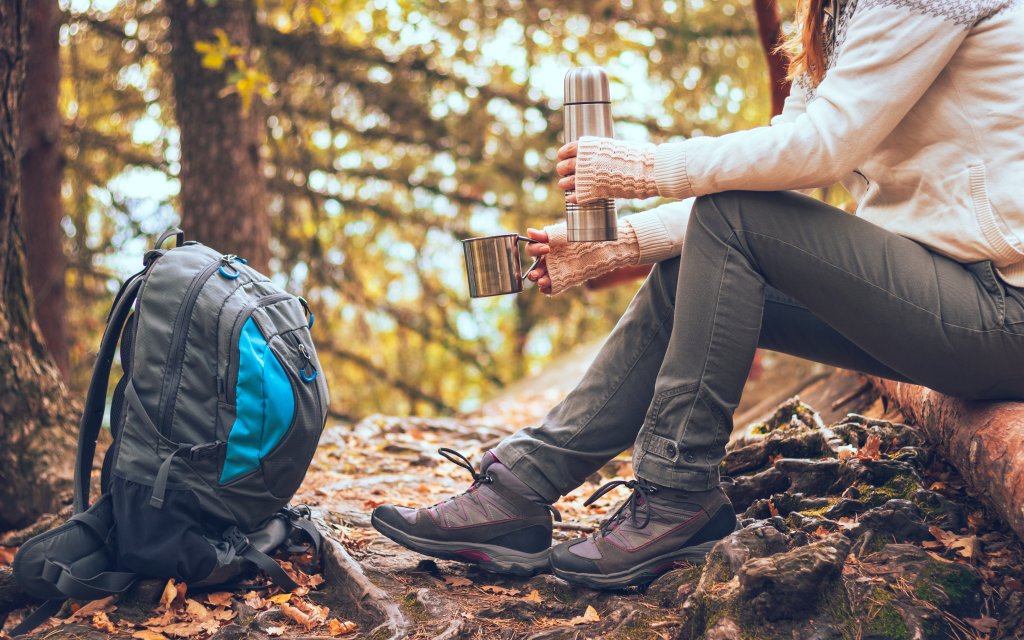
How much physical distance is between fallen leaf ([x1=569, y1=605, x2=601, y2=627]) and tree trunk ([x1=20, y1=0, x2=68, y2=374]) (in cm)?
406

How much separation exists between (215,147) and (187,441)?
376 centimetres

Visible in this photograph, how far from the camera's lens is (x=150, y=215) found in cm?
756

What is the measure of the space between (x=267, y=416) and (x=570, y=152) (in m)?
1.07

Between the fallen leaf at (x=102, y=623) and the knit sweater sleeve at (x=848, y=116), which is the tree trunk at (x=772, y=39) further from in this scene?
the fallen leaf at (x=102, y=623)

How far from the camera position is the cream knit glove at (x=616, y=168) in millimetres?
2227

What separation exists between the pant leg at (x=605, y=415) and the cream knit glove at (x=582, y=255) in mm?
106

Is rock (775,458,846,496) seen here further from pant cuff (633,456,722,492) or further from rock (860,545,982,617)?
pant cuff (633,456,722,492)

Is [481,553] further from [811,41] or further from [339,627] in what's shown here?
[811,41]

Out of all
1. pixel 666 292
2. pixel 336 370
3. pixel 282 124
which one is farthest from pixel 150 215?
pixel 666 292

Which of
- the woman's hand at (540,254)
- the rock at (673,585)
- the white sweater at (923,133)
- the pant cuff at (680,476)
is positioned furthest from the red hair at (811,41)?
the rock at (673,585)

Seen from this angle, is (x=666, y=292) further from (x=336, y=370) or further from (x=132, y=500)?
(x=336, y=370)

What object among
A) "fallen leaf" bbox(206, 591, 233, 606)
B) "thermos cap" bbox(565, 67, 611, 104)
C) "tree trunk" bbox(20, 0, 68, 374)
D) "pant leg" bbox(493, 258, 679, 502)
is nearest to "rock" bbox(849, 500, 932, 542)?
"pant leg" bbox(493, 258, 679, 502)

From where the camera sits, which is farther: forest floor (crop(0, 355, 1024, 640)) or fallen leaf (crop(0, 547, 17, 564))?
fallen leaf (crop(0, 547, 17, 564))

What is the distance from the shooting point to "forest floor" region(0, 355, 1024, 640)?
207 cm
